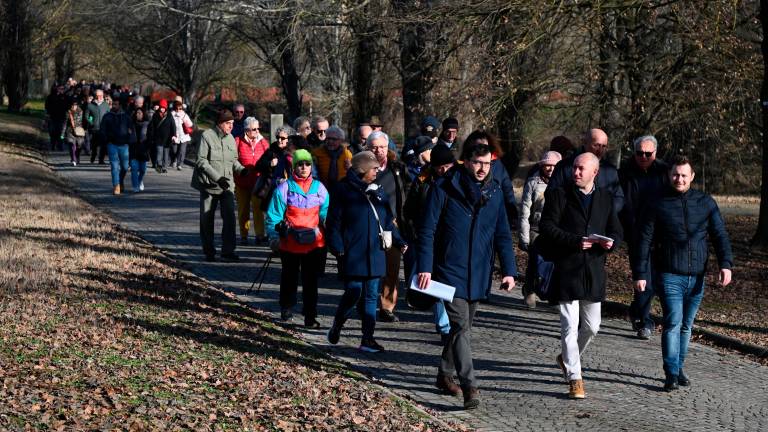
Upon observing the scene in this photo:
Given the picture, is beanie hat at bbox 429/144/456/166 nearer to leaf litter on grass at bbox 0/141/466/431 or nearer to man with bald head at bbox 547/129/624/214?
man with bald head at bbox 547/129/624/214

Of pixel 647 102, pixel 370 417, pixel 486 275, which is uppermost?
pixel 647 102

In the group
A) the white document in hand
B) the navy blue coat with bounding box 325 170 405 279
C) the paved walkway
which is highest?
the navy blue coat with bounding box 325 170 405 279

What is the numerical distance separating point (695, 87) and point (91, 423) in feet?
56.6

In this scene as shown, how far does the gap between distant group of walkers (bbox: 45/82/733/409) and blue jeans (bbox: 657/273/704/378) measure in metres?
0.01

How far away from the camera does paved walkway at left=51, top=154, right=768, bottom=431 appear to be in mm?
8163

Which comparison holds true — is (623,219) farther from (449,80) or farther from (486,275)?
(449,80)

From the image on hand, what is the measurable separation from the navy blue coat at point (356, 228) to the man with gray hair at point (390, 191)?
1115 mm

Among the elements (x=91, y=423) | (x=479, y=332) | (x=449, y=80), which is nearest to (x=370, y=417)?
(x=91, y=423)

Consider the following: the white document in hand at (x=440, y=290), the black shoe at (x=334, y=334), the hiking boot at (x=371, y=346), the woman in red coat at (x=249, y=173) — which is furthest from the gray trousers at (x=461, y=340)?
the woman in red coat at (x=249, y=173)

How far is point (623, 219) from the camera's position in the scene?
10914 mm

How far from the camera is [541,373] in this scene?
31.3ft

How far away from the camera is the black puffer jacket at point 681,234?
30.1 feet

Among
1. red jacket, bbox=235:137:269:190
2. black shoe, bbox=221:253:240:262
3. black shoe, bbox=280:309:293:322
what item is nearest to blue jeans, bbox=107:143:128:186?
red jacket, bbox=235:137:269:190

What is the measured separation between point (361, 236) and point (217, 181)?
5559mm
